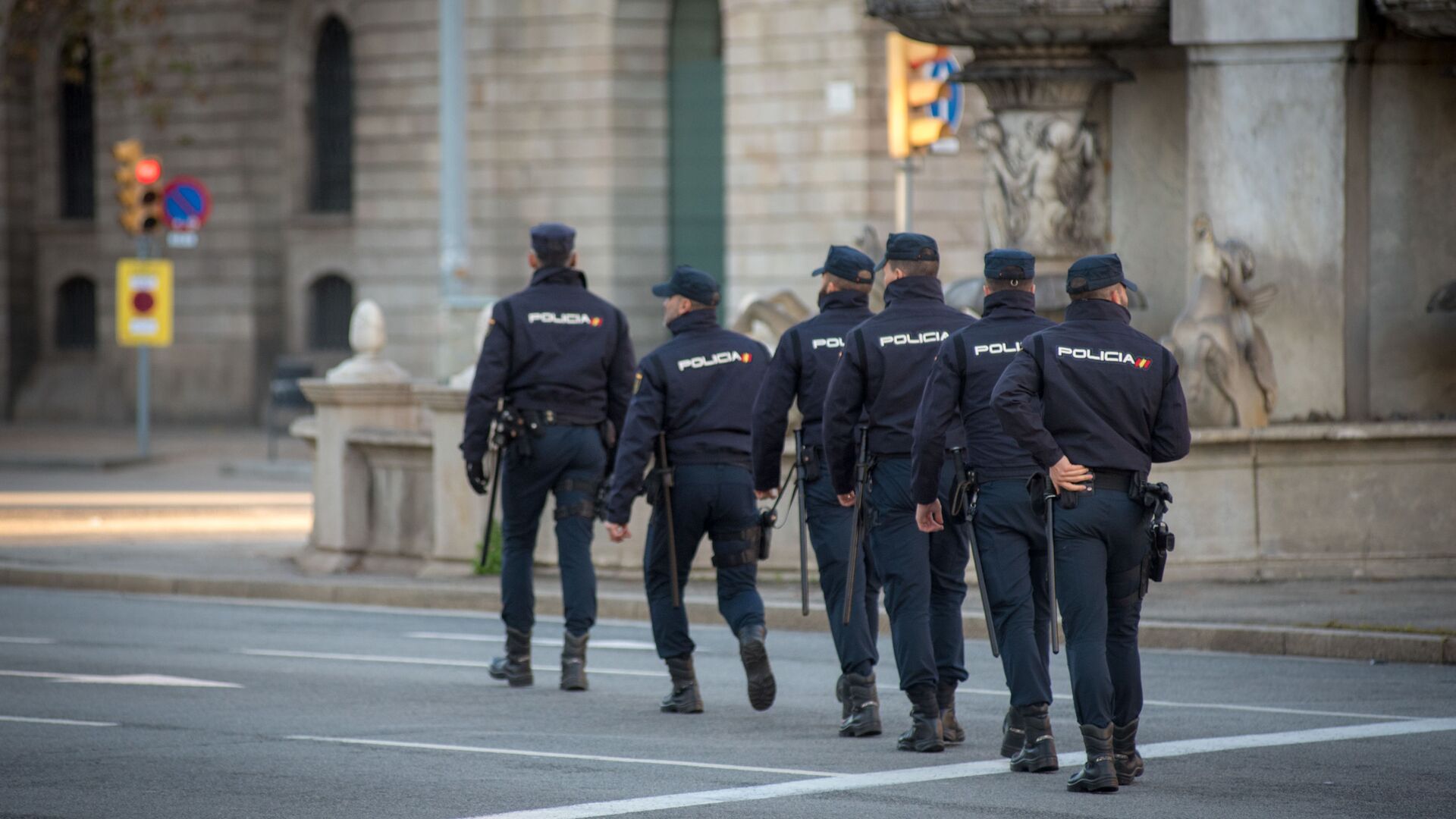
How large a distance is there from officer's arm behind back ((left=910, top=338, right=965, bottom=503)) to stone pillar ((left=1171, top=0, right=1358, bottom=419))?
7.02m

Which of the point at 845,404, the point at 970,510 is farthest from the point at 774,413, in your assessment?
the point at 970,510

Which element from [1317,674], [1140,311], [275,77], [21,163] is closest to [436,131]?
[275,77]

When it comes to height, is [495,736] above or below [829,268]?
below

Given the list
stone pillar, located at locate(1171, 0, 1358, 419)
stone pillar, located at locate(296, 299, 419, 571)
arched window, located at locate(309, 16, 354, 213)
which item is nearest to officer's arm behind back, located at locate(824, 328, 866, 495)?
stone pillar, located at locate(1171, 0, 1358, 419)

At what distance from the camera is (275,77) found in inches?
1406

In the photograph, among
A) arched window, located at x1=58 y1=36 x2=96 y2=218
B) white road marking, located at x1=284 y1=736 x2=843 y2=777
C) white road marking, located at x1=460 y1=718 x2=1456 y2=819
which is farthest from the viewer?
arched window, located at x1=58 y1=36 x2=96 y2=218

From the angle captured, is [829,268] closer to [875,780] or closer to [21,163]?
[875,780]

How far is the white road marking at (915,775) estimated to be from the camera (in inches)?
316

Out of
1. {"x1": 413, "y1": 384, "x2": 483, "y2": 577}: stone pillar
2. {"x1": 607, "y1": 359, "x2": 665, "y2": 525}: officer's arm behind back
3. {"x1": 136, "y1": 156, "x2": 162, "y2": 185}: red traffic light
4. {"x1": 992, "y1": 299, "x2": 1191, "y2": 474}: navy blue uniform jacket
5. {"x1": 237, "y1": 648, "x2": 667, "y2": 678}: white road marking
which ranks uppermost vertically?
{"x1": 136, "y1": 156, "x2": 162, "y2": 185}: red traffic light

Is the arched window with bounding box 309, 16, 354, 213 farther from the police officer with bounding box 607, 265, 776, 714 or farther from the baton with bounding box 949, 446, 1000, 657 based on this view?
the baton with bounding box 949, 446, 1000, 657

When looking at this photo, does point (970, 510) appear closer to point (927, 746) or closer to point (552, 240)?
point (927, 746)

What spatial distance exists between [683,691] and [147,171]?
62.7 feet

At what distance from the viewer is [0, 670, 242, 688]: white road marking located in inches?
448

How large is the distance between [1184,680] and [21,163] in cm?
2978
